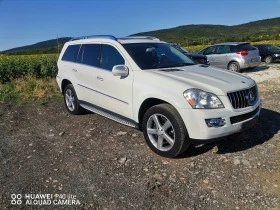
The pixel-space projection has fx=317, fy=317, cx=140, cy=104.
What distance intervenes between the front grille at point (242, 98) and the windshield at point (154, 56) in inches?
55.3

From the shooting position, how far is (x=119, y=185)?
4152 millimetres

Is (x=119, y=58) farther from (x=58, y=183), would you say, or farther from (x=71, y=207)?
(x=71, y=207)

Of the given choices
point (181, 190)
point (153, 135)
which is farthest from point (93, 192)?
point (153, 135)

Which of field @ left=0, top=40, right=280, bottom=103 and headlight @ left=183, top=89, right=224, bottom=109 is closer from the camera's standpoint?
headlight @ left=183, top=89, right=224, bottom=109

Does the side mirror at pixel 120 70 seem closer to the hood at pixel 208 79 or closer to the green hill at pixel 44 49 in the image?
the hood at pixel 208 79

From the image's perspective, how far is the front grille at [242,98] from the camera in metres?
4.59

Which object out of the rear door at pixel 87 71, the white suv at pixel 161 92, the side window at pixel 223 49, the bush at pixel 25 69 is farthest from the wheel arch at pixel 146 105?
the side window at pixel 223 49

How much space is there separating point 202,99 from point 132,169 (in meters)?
1.42

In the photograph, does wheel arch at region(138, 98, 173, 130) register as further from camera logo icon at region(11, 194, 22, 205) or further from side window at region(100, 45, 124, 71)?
camera logo icon at region(11, 194, 22, 205)

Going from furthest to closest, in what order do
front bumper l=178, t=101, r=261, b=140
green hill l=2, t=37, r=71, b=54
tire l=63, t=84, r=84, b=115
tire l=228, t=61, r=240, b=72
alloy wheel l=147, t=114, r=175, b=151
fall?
1. green hill l=2, t=37, r=71, b=54
2. tire l=228, t=61, r=240, b=72
3. tire l=63, t=84, r=84, b=115
4. alloy wheel l=147, t=114, r=175, b=151
5. front bumper l=178, t=101, r=261, b=140

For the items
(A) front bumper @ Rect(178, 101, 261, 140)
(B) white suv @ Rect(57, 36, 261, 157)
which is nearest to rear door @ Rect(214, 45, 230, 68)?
(B) white suv @ Rect(57, 36, 261, 157)

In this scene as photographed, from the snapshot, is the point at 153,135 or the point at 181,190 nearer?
the point at 181,190

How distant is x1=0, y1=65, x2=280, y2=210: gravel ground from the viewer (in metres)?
3.78

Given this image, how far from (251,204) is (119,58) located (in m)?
3.25
